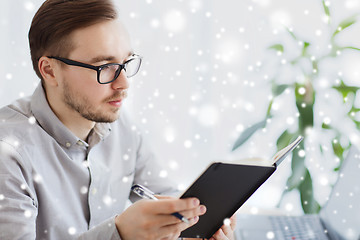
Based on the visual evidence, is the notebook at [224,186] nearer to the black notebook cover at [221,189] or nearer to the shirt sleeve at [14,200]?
the black notebook cover at [221,189]

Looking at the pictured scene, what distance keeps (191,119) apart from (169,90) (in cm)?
22

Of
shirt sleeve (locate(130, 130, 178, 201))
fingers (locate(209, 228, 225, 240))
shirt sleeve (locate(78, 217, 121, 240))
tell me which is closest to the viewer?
shirt sleeve (locate(78, 217, 121, 240))

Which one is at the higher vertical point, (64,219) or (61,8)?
(61,8)

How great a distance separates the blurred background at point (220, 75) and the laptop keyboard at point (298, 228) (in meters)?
0.85

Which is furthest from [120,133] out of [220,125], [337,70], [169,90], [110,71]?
[337,70]

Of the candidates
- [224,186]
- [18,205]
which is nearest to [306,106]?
[224,186]

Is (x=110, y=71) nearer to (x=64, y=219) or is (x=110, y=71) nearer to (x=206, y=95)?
(x=64, y=219)

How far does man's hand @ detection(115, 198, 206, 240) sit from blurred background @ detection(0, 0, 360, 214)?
145cm

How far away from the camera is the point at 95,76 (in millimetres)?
1141

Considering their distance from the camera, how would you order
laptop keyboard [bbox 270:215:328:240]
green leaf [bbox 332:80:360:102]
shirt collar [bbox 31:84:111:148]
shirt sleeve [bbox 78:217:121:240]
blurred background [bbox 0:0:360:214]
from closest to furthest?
shirt sleeve [bbox 78:217:121:240]
shirt collar [bbox 31:84:111:148]
laptop keyboard [bbox 270:215:328:240]
green leaf [bbox 332:80:360:102]
blurred background [bbox 0:0:360:214]

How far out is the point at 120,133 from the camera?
141 cm

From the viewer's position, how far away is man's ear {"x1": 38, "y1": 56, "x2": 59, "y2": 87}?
3.87 ft

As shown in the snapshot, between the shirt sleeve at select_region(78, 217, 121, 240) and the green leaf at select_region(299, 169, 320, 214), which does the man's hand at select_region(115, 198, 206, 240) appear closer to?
the shirt sleeve at select_region(78, 217, 121, 240)

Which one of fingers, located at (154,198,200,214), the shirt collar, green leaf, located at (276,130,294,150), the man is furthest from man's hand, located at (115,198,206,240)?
green leaf, located at (276,130,294,150)
